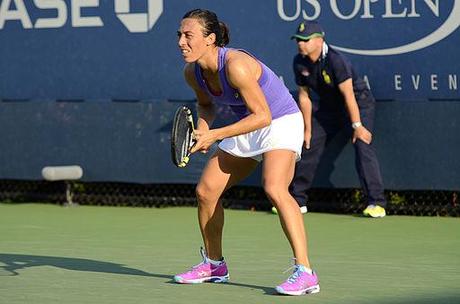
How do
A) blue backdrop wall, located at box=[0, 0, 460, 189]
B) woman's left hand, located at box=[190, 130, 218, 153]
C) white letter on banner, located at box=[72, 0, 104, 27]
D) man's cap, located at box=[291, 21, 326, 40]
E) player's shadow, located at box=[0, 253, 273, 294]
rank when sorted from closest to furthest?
woman's left hand, located at box=[190, 130, 218, 153]
player's shadow, located at box=[0, 253, 273, 294]
man's cap, located at box=[291, 21, 326, 40]
blue backdrop wall, located at box=[0, 0, 460, 189]
white letter on banner, located at box=[72, 0, 104, 27]

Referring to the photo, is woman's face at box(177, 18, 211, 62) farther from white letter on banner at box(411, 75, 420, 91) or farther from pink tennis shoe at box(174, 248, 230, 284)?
white letter on banner at box(411, 75, 420, 91)

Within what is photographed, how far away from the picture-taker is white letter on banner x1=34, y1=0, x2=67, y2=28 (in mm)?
11180

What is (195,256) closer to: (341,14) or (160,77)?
(341,14)

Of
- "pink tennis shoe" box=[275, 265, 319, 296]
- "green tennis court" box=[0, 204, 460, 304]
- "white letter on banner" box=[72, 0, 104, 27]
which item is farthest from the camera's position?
"white letter on banner" box=[72, 0, 104, 27]

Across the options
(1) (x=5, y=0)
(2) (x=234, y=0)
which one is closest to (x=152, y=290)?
(2) (x=234, y=0)

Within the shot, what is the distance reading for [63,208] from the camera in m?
11.3

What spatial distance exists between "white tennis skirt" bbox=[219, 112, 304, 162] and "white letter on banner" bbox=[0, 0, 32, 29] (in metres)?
5.21

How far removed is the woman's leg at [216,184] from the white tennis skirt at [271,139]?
10 cm

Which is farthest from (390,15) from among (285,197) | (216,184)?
(285,197)

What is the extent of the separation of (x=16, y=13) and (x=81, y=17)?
0.68 meters

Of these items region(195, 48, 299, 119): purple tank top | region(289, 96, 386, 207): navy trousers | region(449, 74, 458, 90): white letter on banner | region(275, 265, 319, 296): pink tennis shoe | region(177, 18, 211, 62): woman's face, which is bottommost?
region(275, 265, 319, 296): pink tennis shoe

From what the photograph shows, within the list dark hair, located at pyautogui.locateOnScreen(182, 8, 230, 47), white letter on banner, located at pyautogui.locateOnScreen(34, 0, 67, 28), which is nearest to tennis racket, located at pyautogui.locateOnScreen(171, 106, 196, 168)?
dark hair, located at pyautogui.locateOnScreen(182, 8, 230, 47)

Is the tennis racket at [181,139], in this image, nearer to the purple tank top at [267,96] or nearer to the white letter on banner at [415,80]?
the purple tank top at [267,96]

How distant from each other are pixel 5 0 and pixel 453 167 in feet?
14.6
